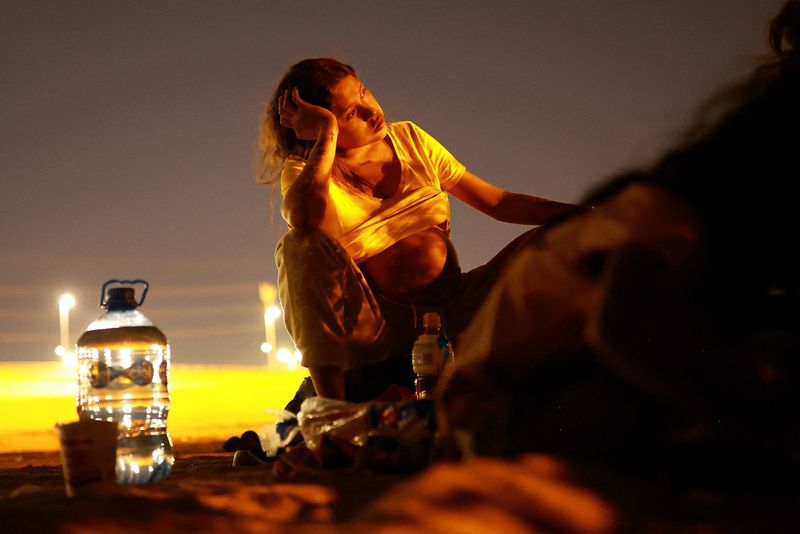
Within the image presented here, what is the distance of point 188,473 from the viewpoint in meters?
2.90

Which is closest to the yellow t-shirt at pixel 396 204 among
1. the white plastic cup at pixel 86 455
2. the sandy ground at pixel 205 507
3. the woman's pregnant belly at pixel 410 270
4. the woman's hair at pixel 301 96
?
the woman's pregnant belly at pixel 410 270

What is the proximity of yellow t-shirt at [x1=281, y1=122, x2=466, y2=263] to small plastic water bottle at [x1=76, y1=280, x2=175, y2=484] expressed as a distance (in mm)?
786

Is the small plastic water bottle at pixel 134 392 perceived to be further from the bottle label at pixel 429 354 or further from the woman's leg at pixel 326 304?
the bottle label at pixel 429 354

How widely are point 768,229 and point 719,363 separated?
0.90ft

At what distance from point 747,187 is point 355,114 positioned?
2.33 meters

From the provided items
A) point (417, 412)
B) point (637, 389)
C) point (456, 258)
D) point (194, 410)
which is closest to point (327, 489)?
point (417, 412)

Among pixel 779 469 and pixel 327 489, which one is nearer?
pixel 779 469

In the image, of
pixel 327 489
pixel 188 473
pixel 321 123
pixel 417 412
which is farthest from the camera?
pixel 321 123

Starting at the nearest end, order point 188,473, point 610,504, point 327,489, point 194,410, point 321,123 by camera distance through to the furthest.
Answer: point 610,504
point 327,489
point 188,473
point 321,123
point 194,410

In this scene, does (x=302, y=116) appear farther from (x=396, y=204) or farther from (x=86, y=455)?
(x=86, y=455)

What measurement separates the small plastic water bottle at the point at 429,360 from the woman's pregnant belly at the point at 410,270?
0.87 ft

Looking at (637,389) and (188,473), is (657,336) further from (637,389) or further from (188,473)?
(188,473)

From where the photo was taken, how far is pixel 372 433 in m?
2.39

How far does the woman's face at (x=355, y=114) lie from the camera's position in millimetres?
3561
